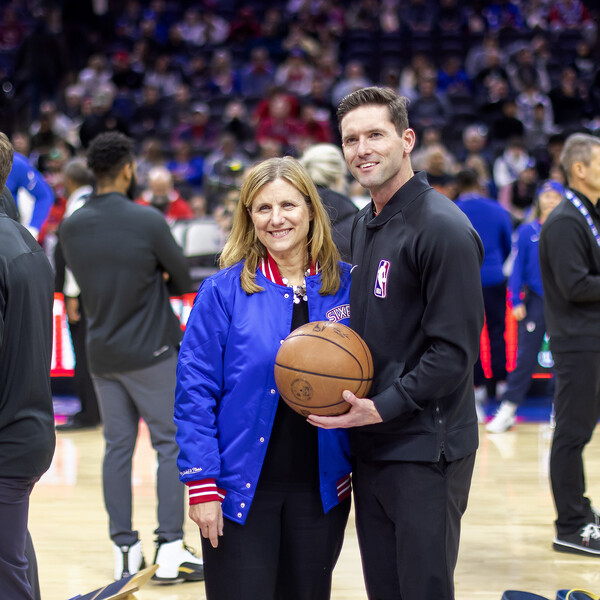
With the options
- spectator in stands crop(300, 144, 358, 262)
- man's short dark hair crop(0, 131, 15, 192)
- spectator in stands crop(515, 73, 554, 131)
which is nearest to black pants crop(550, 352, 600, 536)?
spectator in stands crop(300, 144, 358, 262)

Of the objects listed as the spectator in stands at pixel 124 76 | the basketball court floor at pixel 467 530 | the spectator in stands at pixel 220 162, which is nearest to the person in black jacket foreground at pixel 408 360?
the basketball court floor at pixel 467 530

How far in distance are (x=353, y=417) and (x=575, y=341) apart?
203 cm

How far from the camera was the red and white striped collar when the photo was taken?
8.40ft

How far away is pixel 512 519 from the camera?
450cm

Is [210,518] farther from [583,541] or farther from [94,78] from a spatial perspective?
[94,78]

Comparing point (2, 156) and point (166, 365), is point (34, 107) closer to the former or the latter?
point (166, 365)

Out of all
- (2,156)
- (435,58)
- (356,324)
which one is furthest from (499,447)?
(435,58)

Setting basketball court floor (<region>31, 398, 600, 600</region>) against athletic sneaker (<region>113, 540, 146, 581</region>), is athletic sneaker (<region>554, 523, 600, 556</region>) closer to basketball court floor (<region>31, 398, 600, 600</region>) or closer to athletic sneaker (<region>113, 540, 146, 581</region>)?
basketball court floor (<region>31, 398, 600, 600</region>)

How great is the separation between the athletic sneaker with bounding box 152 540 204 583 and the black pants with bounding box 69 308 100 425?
3.01 metres

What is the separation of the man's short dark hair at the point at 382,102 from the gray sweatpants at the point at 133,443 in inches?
70.0

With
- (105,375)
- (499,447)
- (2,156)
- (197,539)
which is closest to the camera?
(2,156)

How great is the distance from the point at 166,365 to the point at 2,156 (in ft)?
5.33

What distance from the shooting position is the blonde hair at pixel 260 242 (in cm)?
254

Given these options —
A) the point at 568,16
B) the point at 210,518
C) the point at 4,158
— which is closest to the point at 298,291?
the point at 210,518
